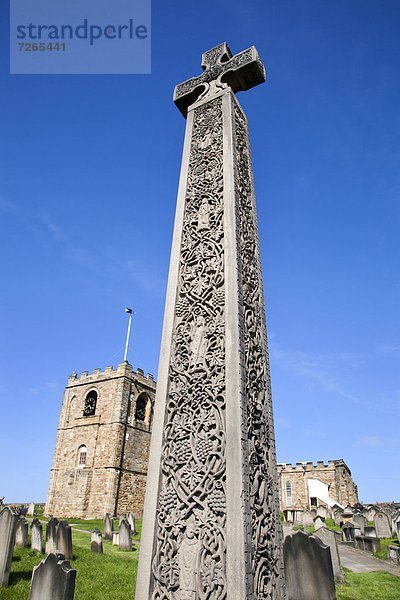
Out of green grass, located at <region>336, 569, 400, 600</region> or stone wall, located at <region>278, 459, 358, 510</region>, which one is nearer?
green grass, located at <region>336, 569, 400, 600</region>

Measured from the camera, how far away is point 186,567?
2.84 m

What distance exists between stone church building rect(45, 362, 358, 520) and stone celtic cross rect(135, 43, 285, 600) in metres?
34.8

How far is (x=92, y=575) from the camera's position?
8.89 m

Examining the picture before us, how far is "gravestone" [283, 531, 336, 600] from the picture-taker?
Result: 17.7ft

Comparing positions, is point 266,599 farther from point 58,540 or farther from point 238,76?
point 58,540

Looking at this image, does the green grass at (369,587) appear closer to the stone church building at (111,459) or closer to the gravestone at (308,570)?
the gravestone at (308,570)

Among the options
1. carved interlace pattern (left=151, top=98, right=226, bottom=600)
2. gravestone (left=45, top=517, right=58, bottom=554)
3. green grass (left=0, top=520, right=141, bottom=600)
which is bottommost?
green grass (left=0, top=520, right=141, bottom=600)

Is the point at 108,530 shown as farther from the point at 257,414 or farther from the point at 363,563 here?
the point at 257,414

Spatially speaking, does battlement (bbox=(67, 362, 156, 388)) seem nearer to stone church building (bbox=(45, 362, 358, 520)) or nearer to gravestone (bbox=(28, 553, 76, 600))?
stone church building (bbox=(45, 362, 358, 520))

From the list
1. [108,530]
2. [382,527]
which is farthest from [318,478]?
[108,530]

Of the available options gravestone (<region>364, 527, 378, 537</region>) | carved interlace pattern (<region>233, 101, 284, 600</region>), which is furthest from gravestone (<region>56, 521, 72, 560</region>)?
gravestone (<region>364, 527, 378, 537</region>)

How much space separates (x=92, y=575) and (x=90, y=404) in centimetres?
3300

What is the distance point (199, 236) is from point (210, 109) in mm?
2093

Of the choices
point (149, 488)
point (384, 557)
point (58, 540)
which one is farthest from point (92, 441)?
point (149, 488)
